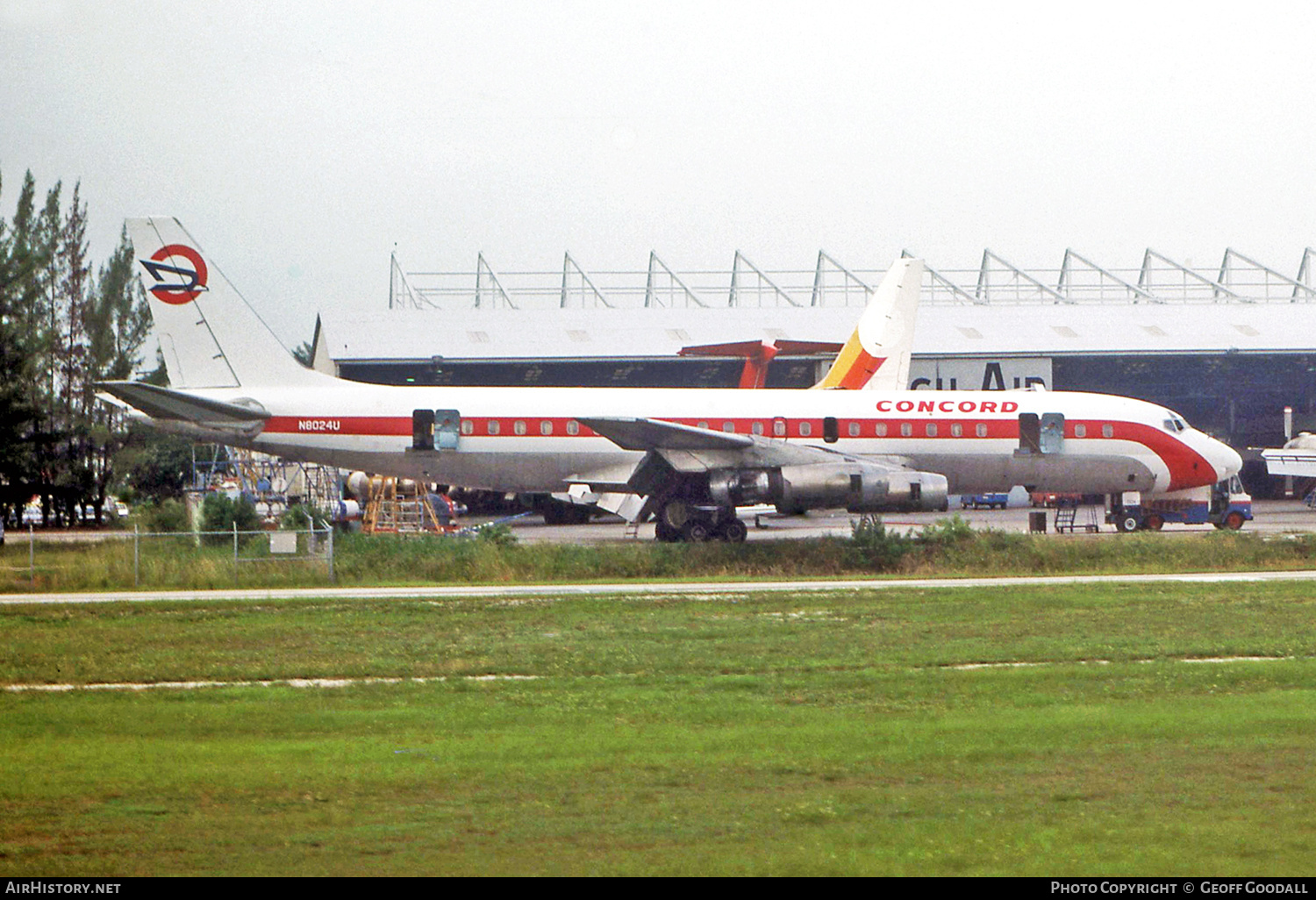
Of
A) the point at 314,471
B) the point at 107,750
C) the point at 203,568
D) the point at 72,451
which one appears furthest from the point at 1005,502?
the point at 107,750

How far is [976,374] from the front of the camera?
5441 centimetres

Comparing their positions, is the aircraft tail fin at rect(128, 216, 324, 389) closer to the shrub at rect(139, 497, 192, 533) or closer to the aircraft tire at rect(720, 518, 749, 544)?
the shrub at rect(139, 497, 192, 533)

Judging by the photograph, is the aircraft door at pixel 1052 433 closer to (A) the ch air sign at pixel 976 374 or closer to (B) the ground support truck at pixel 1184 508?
(B) the ground support truck at pixel 1184 508

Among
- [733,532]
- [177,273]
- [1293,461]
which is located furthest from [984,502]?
[177,273]

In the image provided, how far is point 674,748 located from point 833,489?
17.7m

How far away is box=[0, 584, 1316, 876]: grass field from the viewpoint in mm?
7230

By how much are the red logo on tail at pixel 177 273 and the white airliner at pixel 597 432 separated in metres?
0.04

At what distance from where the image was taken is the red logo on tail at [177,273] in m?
30.2

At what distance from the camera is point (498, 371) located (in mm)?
56219

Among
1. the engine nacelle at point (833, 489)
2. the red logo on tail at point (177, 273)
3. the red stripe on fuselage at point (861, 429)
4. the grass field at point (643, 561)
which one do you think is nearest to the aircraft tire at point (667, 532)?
the engine nacelle at point (833, 489)

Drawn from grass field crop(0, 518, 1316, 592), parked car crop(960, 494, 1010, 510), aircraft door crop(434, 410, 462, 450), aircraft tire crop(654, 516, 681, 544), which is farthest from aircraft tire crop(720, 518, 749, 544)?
parked car crop(960, 494, 1010, 510)

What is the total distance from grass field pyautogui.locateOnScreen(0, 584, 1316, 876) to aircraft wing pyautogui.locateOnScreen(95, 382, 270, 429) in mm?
10932

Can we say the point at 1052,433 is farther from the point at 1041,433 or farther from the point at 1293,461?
the point at 1293,461
